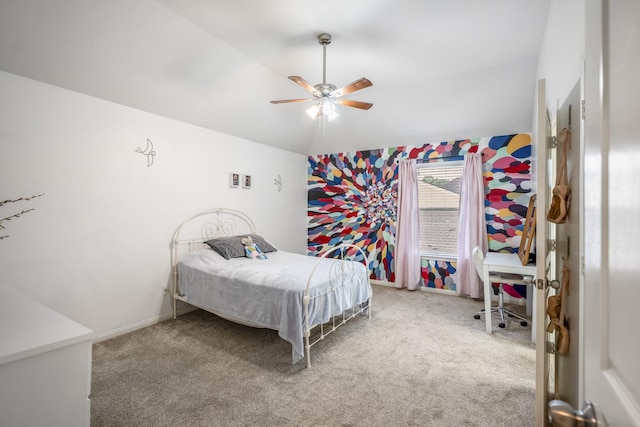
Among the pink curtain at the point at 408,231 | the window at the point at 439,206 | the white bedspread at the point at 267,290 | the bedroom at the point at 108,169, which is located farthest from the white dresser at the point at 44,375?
the window at the point at 439,206

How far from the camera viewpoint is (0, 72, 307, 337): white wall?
8.61 feet

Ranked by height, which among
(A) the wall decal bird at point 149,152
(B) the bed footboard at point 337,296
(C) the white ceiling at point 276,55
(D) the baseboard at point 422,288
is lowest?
(D) the baseboard at point 422,288

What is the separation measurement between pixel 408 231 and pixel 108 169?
4.10 m

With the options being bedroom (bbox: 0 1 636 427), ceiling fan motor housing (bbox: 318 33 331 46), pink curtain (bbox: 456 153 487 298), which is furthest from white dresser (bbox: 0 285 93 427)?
pink curtain (bbox: 456 153 487 298)

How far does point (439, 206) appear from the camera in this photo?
503 cm

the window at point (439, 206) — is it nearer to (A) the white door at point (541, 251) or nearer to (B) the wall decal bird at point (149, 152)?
(A) the white door at point (541, 251)

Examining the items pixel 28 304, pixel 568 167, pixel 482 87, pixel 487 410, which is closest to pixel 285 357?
pixel 487 410

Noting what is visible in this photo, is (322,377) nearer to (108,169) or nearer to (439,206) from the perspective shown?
(108,169)

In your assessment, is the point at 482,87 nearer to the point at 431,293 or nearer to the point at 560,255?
the point at 560,255

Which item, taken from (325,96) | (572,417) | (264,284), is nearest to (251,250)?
(264,284)

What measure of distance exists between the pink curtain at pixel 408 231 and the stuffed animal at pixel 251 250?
2313 mm

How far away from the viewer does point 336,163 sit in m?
5.86

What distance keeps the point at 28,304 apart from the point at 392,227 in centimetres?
458

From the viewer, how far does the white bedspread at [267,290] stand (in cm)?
262
